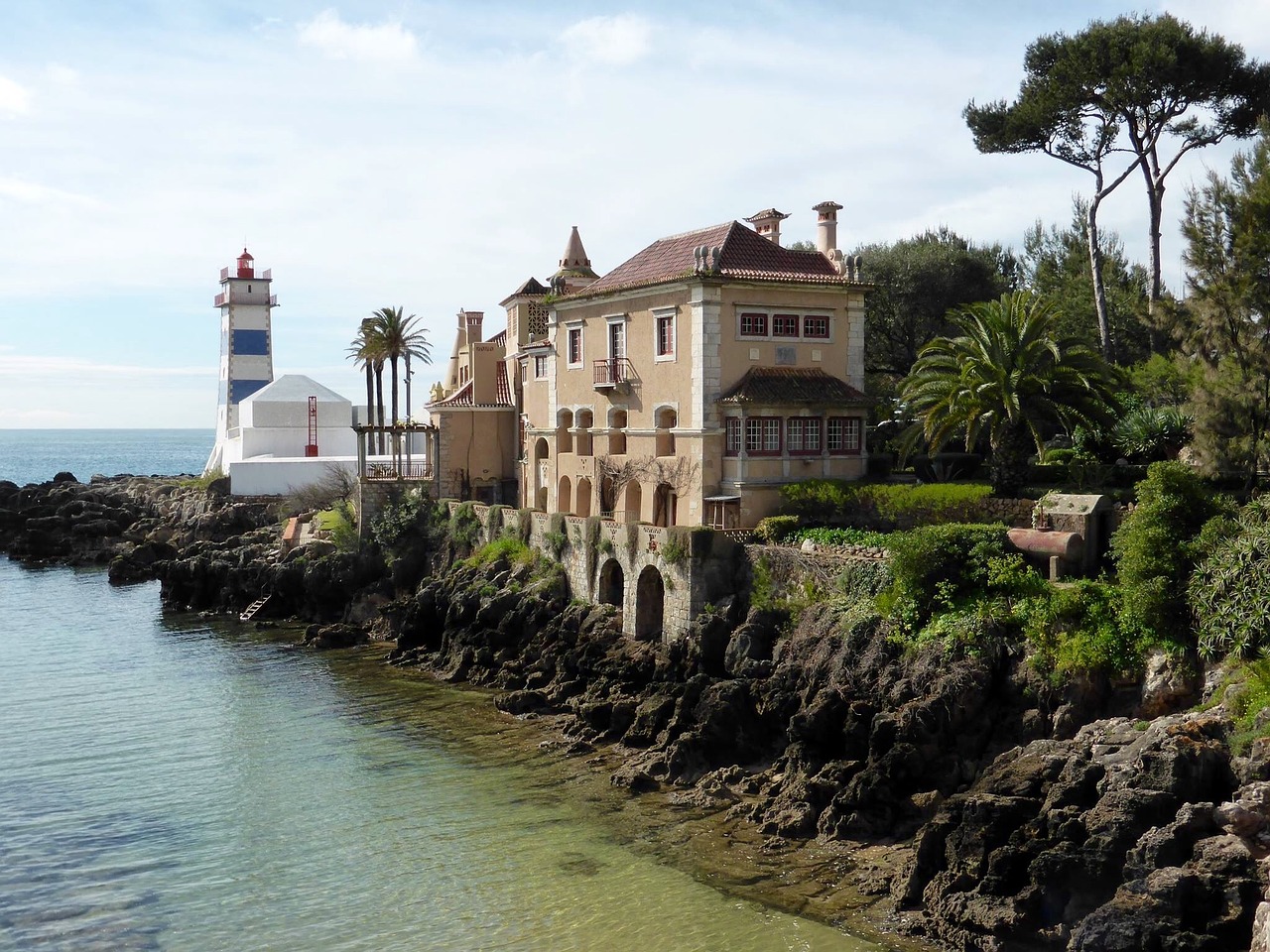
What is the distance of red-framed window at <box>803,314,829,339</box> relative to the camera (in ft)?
132

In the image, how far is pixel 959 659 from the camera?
86.9 feet

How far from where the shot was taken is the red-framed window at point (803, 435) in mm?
38875

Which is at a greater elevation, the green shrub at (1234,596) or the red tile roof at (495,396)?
the red tile roof at (495,396)

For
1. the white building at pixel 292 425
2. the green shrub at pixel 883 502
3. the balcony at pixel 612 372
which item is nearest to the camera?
the green shrub at pixel 883 502

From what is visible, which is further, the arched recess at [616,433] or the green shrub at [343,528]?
the green shrub at [343,528]

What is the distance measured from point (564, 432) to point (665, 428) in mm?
7508

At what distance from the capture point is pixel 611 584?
39.8 metres

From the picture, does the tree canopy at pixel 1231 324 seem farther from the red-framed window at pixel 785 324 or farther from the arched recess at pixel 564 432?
the arched recess at pixel 564 432

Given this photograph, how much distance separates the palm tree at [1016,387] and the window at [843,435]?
4694 millimetres

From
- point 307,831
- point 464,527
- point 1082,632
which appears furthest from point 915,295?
point 307,831

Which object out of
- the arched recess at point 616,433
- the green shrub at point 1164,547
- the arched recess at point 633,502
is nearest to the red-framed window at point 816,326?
the arched recess at point 616,433

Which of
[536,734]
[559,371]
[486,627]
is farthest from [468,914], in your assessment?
[559,371]

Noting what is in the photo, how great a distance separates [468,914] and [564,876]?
6.97 ft

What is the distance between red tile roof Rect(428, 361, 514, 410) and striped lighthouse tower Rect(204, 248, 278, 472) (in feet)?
116
